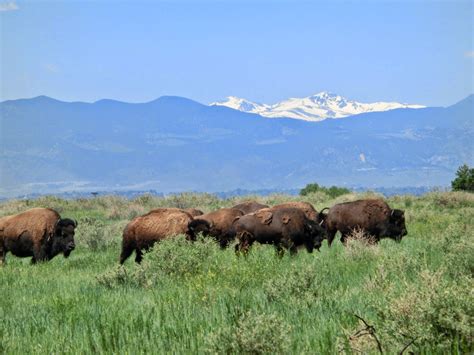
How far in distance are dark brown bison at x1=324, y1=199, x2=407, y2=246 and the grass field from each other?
3340mm

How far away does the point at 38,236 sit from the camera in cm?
1888

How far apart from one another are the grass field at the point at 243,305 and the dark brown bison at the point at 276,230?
32.4 inches

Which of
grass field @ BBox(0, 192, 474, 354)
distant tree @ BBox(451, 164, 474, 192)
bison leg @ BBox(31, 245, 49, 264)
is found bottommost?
distant tree @ BBox(451, 164, 474, 192)

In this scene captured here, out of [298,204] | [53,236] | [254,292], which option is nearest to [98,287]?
[254,292]

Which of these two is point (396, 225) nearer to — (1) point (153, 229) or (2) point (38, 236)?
(1) point (153, 229)

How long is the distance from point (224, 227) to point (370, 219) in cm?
408

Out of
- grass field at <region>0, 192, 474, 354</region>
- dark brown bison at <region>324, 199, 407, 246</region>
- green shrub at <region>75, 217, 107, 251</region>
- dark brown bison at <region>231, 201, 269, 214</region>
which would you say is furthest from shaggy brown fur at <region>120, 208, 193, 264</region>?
green shrub at <region>75, 217, 107, 251</region>

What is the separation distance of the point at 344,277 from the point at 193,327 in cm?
475

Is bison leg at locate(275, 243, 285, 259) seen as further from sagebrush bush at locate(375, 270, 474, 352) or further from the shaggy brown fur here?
sagebrush bush at locate(375, 270, 474, 352)

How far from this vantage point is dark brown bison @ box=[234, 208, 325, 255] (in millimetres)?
17453

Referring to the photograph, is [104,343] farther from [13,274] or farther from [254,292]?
[13,274]

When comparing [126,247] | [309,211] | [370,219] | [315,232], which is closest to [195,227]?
[126,247]

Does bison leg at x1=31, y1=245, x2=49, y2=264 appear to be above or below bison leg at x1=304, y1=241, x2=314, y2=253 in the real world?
above

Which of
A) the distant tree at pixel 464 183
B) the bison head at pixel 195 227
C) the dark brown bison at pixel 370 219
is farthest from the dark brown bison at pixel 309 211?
the distant tree at pixel 464 183
